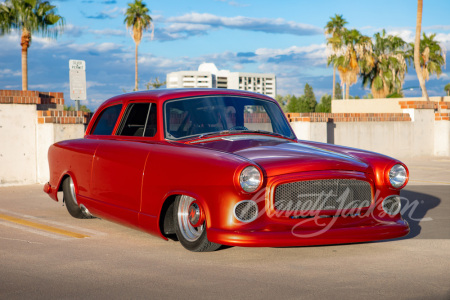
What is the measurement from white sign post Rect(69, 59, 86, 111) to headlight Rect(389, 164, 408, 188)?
29.2 ft

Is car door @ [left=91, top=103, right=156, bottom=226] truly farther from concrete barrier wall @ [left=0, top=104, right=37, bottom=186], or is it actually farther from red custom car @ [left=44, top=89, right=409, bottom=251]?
concrete barrier wall @ [left=0, top=104, right=37, bottom=186]

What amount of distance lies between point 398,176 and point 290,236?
4.54 ft

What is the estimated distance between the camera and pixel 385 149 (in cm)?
1925

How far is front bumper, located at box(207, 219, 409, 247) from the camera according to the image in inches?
208

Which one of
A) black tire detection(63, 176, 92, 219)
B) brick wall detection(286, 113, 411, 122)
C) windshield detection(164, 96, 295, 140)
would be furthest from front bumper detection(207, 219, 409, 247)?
brick wall detection(286, 113, 411, 122)

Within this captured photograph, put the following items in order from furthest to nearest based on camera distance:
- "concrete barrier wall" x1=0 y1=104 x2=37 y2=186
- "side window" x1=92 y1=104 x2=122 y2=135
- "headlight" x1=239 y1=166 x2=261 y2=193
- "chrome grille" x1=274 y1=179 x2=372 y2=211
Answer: "concrete barrier wall" x1=0 y1=104 x2=37 y2=186, "side window" x1=92 y1=104 x2=122 y2=135, "chrome grille" x1=274 y1=179 x2=372 y2=211, "headlight" x1=239 y1=166 x2=261 y2=193

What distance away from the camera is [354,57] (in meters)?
56.6

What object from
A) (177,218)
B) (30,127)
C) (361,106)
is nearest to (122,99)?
(177,218)

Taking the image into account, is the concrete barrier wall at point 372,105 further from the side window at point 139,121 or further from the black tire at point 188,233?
the black tire at point 188,233

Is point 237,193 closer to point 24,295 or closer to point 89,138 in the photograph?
point 24,295

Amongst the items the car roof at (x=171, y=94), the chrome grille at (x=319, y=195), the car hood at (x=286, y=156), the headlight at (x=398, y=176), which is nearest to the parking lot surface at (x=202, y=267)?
the chrome grille at (x=319, y=195)

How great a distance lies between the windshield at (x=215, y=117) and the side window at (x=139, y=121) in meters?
0.21

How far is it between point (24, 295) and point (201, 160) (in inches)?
73.4

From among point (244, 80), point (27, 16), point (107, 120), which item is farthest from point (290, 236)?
point (244, 80)
